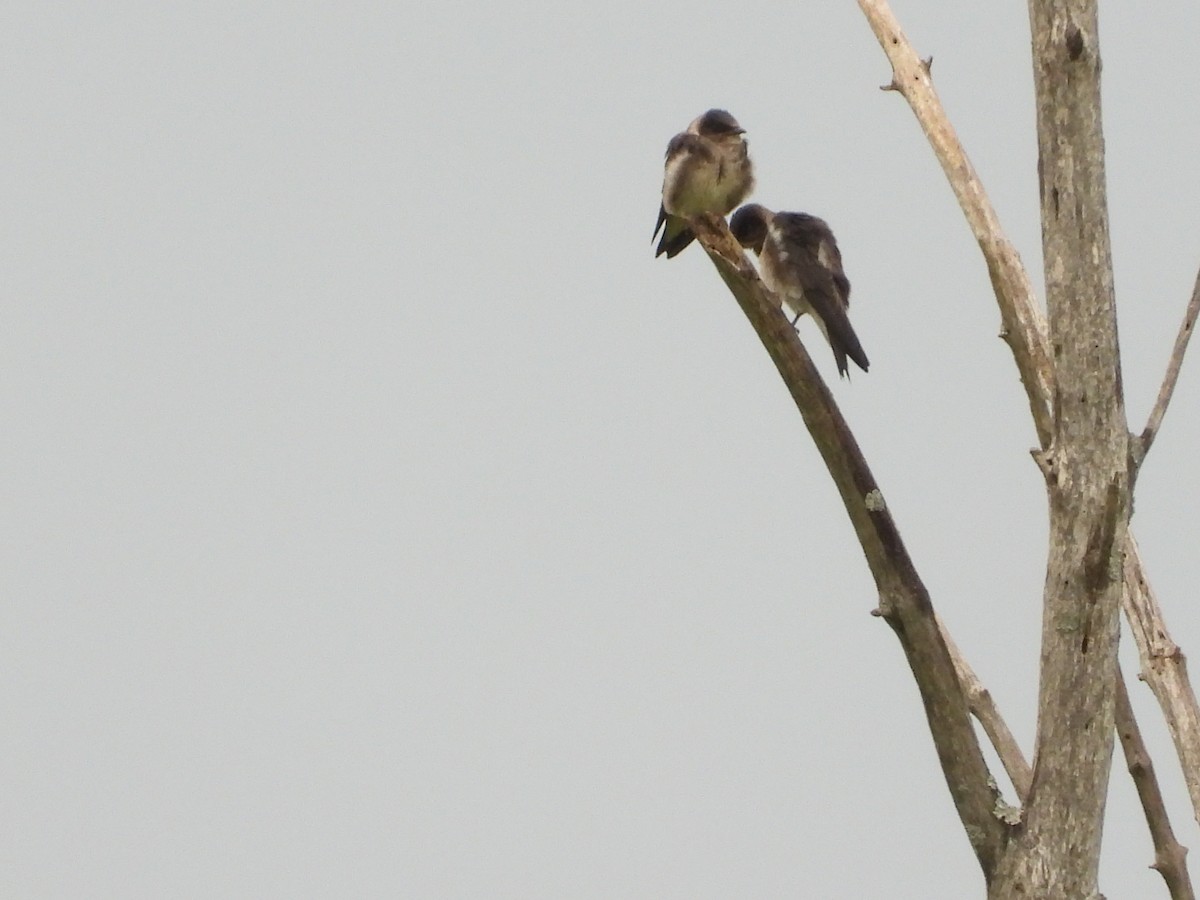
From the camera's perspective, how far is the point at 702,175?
23.5 ft

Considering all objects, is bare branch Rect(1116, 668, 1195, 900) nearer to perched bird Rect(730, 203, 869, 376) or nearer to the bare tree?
the bare tree

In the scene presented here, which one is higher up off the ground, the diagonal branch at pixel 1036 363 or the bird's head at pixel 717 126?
the bird's head at pixel 717 126

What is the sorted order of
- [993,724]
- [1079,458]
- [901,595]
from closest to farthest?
1. [1079,458]
2. [901,595]
3. [993,724]

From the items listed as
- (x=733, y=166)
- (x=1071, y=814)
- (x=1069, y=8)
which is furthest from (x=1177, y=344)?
(x=733, y=166)

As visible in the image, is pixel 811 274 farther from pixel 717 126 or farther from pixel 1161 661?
pixel 1161 661

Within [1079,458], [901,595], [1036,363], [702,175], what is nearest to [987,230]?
[1036,363]

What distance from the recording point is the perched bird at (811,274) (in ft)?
23.4

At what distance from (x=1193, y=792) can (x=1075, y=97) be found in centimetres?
231

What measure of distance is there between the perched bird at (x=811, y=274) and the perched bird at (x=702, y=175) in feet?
0.87

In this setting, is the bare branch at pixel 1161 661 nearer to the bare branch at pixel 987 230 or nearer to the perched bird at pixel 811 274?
the bare branch at pixel 987 230

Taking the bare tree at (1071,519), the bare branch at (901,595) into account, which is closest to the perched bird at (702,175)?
the bare branch at (901,595)

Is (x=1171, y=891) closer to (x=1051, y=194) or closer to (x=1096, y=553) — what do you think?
(x=1096, y=553)

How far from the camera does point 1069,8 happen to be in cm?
404

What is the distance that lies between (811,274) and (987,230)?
202 cm
